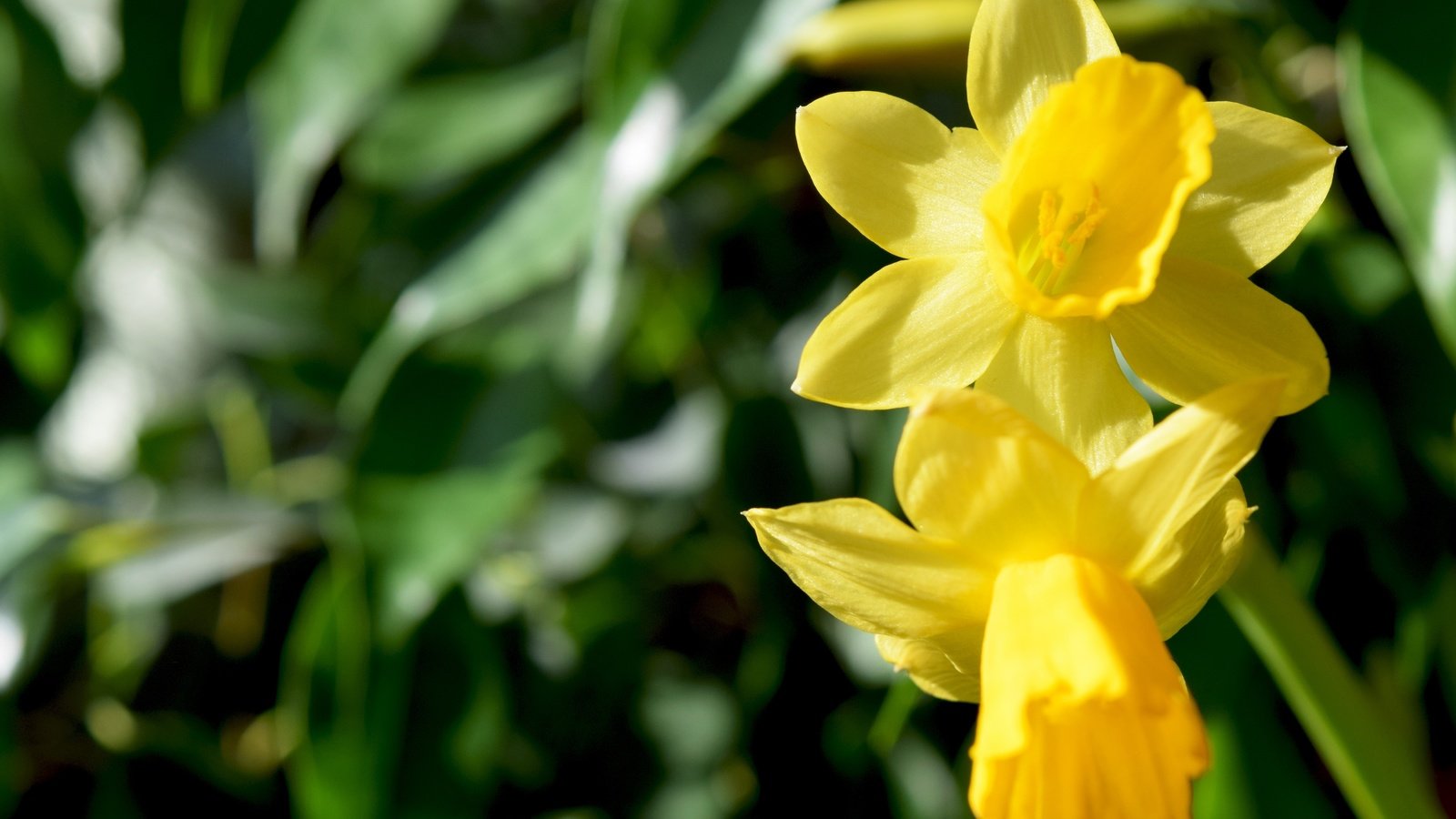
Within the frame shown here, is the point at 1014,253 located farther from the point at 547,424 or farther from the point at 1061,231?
the point at 547,424

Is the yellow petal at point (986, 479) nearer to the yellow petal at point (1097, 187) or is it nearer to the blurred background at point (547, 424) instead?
the yellow petal at point (1097, 187)

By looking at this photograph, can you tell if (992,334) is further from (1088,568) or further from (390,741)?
(390,741)

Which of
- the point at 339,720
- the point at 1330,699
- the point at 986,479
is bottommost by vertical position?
the point at 339,720

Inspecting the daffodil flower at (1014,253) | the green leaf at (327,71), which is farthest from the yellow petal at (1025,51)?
the green leaf at (327,71)

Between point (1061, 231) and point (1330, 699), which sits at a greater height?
point (1061, 231)

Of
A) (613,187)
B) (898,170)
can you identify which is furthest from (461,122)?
(898,170)

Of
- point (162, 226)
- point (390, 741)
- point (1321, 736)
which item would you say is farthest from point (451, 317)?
point (162, 226)

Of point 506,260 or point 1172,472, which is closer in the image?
point 1172,472

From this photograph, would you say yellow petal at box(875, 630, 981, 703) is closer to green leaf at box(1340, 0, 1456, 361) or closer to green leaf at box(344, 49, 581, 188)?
green leaf at box(1340, 0, 1456, 361)
